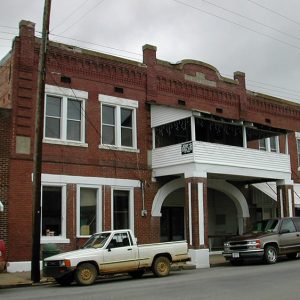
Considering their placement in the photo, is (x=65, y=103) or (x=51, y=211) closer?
(x=51, y=211)

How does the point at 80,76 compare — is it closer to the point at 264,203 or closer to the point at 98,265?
the point at 98,265

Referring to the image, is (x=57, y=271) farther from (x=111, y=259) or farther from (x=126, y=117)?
(x=126, y=117)

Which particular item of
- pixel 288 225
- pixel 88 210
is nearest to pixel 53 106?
pixel 88 210

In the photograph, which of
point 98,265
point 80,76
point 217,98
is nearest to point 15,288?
point 98,265

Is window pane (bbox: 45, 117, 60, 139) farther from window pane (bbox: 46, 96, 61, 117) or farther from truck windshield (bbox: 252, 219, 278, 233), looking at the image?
truck windshield (bbox: 252, 219, 278, 233)

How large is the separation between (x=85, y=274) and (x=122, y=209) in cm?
775

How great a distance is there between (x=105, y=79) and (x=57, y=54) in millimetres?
2514

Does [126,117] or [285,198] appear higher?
[126,117]

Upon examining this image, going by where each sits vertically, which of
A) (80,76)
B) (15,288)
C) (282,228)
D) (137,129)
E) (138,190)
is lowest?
(15,288)

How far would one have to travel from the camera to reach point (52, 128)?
21016 millimetres

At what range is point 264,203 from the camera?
2839cm

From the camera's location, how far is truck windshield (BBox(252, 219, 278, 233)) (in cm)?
2075

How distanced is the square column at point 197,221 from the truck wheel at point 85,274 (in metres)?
6.45

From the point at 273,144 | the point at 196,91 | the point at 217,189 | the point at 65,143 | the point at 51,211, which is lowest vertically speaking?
the point at 51,211
